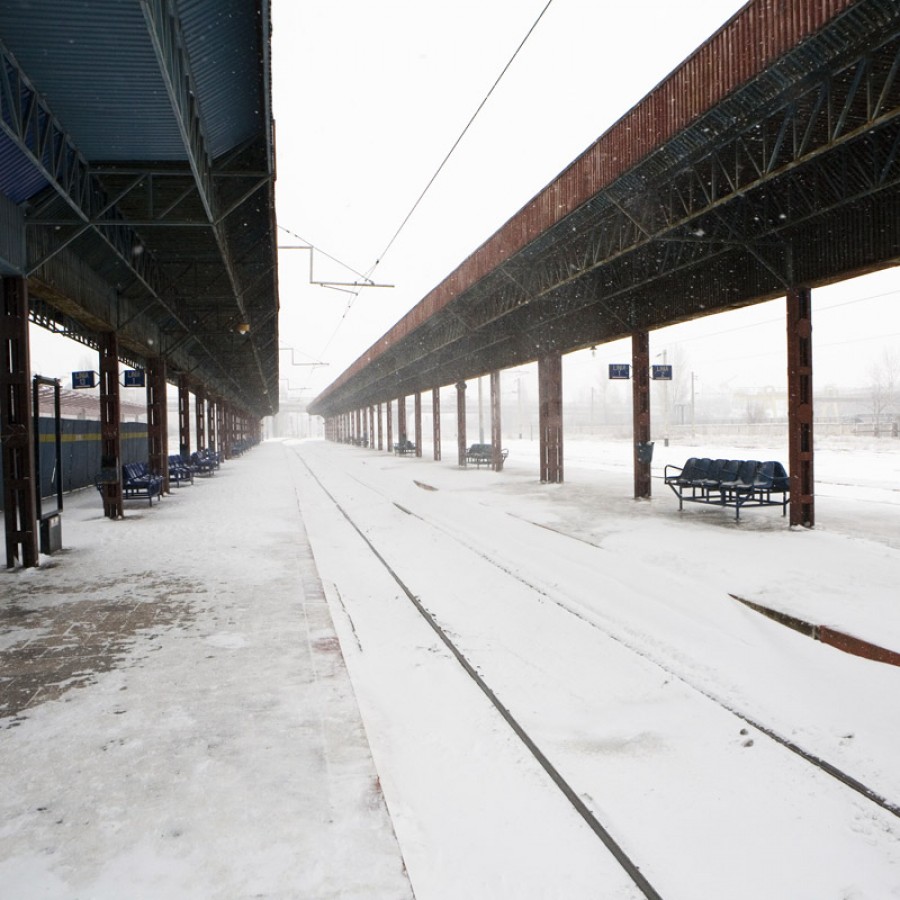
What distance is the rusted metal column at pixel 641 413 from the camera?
17.1 metres

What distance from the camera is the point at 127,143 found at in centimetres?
882

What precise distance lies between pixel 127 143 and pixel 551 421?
53.0ft

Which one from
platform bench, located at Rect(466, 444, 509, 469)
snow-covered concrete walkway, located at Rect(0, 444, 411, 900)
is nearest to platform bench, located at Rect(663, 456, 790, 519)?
snow-covered concrete walkway, located at Rect(0, 444, 411, 900)

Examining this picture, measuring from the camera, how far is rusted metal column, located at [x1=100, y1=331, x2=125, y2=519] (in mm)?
15219

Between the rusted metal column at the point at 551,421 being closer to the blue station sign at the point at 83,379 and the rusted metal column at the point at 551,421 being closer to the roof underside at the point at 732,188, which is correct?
the roof underside at the point at 732,188

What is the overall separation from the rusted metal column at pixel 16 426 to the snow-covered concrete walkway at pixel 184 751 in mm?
1858

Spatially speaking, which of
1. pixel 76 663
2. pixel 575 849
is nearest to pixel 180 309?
pixel 76 663

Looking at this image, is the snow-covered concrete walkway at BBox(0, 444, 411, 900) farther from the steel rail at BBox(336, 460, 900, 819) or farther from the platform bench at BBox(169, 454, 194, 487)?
the platform bench at BBox(169, 454, 194, 487)

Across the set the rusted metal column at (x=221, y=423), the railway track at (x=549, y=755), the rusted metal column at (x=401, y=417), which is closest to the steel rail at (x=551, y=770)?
the railway track at (x=549, y=755)

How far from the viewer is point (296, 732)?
4160 millimetres

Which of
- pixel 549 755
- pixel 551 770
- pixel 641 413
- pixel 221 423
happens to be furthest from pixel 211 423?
pixel 551 770

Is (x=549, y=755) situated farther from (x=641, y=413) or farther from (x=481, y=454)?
(x=481, y=454)

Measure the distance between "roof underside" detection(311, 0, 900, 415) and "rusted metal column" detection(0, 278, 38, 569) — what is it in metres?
9.93

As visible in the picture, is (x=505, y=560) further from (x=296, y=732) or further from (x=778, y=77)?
(x=778, y=77)
